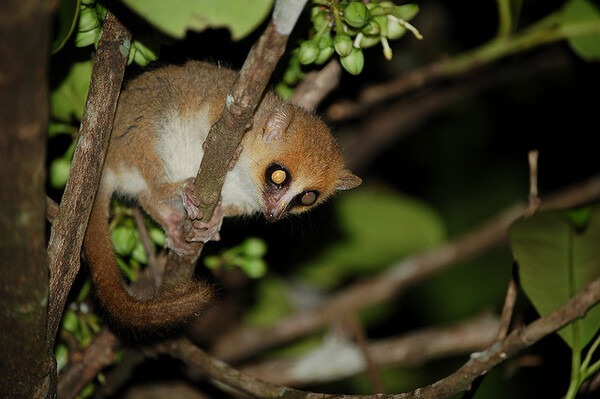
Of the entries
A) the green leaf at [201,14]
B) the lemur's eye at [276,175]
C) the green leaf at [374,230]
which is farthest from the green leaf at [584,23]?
the green leaf at [201,14]

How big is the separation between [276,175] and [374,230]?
1652 millimetres

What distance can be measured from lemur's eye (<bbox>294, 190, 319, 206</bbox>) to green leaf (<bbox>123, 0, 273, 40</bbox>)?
1.58m

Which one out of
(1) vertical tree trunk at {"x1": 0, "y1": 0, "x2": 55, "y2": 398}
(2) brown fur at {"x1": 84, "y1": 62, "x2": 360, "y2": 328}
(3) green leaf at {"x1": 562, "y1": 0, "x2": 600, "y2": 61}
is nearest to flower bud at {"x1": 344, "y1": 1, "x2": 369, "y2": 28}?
(2) brown fur at {"x1": 84, "y1": 62, "x2": 360, "y2": 328}

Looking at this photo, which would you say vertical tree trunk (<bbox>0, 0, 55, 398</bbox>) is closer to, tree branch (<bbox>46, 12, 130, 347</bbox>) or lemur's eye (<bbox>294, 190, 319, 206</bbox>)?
tree branch (<bbox>46, 12, 130, 347</bbox>)

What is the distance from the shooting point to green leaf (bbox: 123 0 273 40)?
1.88 m

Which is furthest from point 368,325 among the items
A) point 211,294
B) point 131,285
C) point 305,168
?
point 211,294

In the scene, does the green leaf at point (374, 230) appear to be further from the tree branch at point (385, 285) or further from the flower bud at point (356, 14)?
the flower bud at point (356, 14)

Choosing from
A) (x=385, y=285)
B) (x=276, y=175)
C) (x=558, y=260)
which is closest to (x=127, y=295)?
(x=276, y=175)

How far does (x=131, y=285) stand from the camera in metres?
3.19

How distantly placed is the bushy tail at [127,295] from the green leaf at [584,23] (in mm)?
2568

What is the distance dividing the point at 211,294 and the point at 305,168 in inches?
42.9

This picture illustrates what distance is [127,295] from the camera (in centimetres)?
269

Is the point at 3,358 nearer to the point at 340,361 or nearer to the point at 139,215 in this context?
the point at 139,215

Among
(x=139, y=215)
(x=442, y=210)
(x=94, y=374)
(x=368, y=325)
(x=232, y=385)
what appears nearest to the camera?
(x=232, y=385)
